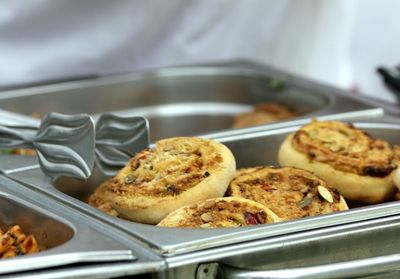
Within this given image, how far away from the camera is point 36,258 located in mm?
1041

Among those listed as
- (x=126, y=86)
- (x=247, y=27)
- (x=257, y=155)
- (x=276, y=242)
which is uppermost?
(x=247, y=27)

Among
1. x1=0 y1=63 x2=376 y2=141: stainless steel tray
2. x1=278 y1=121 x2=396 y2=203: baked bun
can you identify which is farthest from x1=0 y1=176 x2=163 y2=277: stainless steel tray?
x1=0 y1=63 x2=376 y2=141: stainless steel tray

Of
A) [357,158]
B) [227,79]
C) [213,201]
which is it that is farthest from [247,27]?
[213,201]

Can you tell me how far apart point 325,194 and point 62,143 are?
445mm

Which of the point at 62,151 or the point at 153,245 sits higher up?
the point at 62,151

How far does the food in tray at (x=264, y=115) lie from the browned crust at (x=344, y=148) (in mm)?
463

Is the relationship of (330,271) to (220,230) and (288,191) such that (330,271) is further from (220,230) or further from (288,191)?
(288,191)

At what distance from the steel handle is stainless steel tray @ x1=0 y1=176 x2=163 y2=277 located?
92mm

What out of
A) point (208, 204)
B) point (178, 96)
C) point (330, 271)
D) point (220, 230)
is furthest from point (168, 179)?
point (178, 96)

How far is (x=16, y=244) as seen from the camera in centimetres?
122

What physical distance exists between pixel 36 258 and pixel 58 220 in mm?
195

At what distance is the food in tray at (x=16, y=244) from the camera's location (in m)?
1.20

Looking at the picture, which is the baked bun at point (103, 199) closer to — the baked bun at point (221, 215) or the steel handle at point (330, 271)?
the baked bun at point (221, 215)

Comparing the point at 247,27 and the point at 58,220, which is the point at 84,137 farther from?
the point at 247,27
